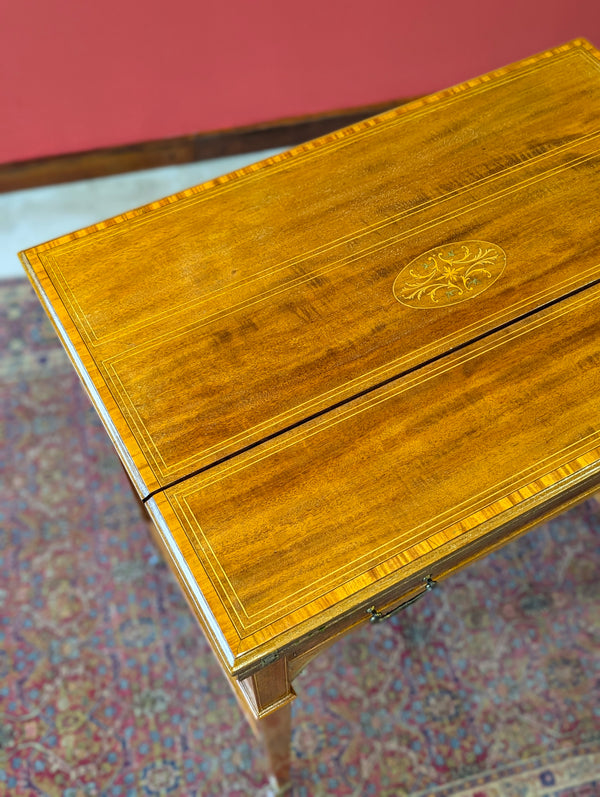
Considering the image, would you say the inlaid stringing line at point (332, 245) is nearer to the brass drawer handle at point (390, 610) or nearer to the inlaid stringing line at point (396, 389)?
the inlaid stringing line at point (396, 389)

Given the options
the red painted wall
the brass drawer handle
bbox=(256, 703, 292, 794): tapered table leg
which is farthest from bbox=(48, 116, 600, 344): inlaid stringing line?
the red painted wall

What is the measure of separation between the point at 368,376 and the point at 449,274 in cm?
24

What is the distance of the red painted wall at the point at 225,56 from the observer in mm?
2199

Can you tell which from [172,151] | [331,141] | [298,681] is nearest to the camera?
[331,141]

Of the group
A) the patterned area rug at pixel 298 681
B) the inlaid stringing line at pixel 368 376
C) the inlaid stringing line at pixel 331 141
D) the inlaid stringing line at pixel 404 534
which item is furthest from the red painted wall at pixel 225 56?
the inlaid stringing line at pixel 404 534

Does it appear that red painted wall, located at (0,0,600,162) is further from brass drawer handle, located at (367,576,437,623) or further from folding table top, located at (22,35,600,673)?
brass drawer handle, located at (367,576,437,623)

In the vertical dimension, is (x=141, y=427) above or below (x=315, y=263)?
below

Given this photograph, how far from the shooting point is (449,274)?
4.48ft

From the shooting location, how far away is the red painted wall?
7.22 feet

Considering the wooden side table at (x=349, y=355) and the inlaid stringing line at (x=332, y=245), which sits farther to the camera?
the inlaid stringing line at (x=332, y=245)

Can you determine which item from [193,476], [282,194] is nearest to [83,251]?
[282,194]

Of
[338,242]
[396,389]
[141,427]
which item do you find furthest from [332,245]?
[141,427]

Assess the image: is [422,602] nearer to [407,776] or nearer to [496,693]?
[496,693]

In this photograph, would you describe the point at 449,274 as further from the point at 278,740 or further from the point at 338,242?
the point at 278,740
